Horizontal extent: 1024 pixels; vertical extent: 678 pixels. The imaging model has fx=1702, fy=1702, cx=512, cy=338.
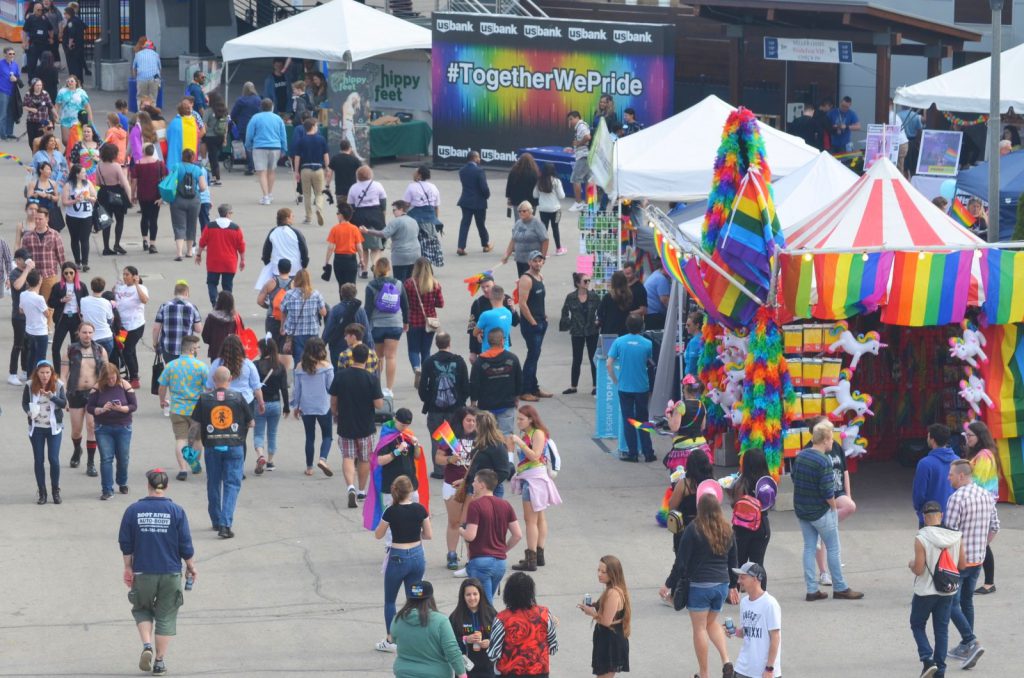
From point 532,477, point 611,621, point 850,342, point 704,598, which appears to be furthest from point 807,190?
point 611,621

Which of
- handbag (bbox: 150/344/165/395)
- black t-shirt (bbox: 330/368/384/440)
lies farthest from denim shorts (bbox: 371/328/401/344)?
black t-shirt (bbox: 330/368/384/440)

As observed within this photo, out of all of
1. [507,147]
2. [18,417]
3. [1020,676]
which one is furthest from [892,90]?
[1020,676]

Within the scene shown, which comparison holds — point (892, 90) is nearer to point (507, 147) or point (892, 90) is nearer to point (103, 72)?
point (507, 147)

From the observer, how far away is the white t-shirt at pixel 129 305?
57.9ft

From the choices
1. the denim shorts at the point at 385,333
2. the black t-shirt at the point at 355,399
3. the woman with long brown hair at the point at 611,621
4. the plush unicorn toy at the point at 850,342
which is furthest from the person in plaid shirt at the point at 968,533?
the denim shorts at the point at 385,333

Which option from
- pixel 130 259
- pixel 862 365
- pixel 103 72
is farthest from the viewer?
pixel 103 72

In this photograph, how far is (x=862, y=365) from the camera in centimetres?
1630

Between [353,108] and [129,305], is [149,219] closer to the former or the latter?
[129,305]

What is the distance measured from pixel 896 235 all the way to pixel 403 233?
23.5 ft

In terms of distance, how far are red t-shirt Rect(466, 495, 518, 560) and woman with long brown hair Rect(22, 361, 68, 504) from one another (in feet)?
15.3

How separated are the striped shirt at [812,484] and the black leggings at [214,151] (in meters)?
17.1

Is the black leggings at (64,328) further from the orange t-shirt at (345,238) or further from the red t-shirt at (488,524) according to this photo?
the red t-shirt at (488,524)

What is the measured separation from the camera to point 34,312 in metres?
17.7

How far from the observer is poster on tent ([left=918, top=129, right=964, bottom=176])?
24.5 meters
